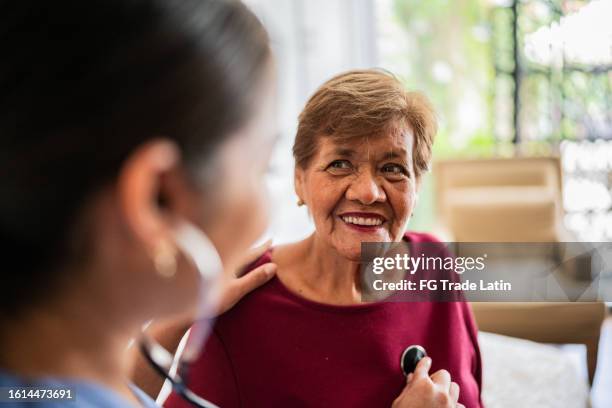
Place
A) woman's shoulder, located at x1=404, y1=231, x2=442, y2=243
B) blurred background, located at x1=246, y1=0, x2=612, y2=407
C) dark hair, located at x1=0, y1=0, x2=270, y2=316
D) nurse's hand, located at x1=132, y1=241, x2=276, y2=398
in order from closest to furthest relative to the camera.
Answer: dark hair, located at x1=0, y1=0, x2=270, y2=316, nurse's hand, located at x1=132, y1=241, x2=276, y2=398, woman's shoulder, located at x1=404, y1=231, x2=442, y2=243, blurred background, located at x1=246, y1=0, x2=612, y2=407

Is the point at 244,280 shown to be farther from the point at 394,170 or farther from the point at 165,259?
the point at 165,259

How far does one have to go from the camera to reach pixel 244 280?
1012mm

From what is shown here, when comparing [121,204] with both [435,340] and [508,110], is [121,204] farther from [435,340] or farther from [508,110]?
[508,110]

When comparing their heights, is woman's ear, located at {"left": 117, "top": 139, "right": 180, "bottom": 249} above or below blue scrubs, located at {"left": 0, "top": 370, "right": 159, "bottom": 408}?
above

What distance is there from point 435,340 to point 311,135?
0.41 m

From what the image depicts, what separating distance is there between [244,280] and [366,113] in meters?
0.34

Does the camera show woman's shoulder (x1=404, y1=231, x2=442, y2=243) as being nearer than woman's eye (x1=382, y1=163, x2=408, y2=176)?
No

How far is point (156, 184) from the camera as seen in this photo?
1.34 feet

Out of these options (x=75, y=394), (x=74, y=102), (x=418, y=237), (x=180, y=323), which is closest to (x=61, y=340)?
(x=75, y=394)

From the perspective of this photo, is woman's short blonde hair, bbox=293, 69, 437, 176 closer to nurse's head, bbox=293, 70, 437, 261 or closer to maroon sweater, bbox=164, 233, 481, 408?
nurse's head, bbox=293, 70, 437, 261

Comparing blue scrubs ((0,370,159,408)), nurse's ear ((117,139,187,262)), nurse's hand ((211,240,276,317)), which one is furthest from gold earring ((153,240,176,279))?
nurse's hand ((211,240,276,317))

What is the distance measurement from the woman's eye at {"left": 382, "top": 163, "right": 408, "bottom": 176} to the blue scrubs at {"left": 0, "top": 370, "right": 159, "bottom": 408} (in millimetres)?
607

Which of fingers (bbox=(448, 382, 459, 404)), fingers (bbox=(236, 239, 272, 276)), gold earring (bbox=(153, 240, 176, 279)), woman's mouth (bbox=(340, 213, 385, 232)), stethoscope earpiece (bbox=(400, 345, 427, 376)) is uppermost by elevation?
gold earring (bbox=(153, 240, 176, 279))

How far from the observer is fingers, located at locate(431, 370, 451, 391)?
950mm
